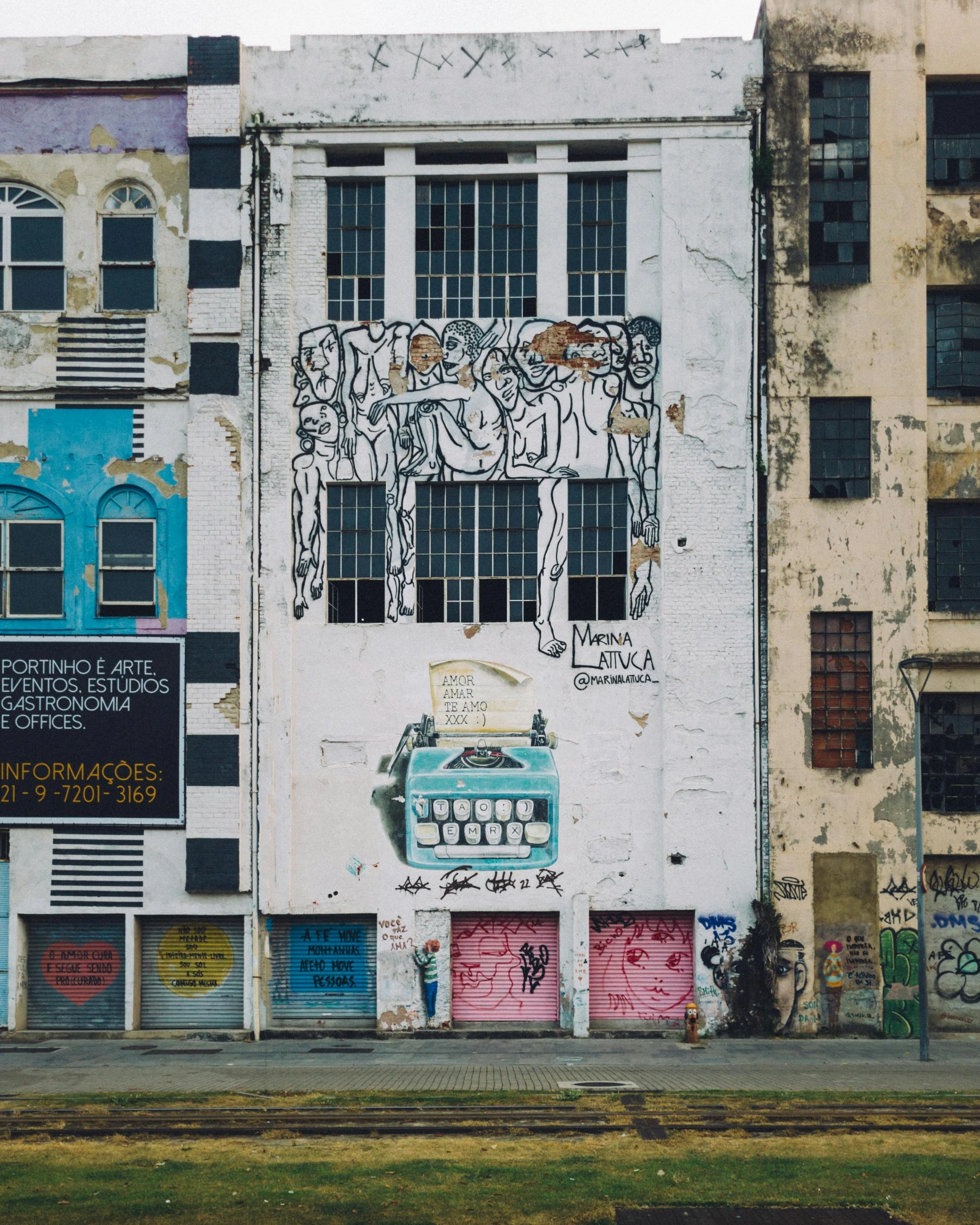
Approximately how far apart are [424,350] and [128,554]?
21.9 feet

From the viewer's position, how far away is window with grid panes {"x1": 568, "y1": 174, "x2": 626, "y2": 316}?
2145cm

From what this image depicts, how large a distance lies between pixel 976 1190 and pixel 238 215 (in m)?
18.7

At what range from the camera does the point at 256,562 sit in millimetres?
20906

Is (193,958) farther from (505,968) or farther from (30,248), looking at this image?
(30,248)

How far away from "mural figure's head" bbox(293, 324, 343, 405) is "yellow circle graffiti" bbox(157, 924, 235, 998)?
9881 mm

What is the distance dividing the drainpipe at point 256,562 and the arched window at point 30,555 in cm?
360

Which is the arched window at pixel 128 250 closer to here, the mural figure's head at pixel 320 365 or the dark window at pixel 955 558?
the mural figure's head at pixel 320 365

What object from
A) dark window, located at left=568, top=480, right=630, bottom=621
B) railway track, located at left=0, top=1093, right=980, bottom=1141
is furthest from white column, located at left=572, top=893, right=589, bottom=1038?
dark window, located at left=568, top=480, right=630, bottom=621

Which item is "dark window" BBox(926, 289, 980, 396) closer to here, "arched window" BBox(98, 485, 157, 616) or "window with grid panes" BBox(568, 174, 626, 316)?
"window with grid panes" BBox(568, 174, 626, 316)

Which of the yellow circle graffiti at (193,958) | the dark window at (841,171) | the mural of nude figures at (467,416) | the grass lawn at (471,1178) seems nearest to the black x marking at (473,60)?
the mural of nude figures at (467,416)

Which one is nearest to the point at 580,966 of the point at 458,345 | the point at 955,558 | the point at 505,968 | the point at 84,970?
the point at 505,968

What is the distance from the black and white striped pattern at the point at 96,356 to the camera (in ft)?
69.3

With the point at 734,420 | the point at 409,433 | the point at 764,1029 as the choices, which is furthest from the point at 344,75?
the point at 764,1029

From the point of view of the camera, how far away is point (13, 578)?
21.2 meters
